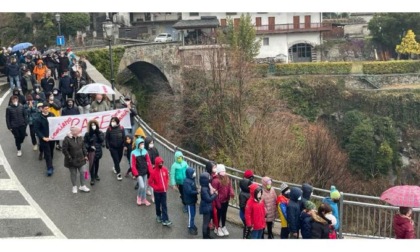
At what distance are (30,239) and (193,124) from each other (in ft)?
80.1

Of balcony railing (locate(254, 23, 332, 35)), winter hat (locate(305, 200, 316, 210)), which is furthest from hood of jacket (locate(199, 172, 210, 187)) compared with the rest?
balcony railing (locate(254, 23, 332, 35))

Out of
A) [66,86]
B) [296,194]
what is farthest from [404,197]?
[66,86]

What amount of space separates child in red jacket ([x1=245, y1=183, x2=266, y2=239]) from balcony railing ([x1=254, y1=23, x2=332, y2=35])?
160ft

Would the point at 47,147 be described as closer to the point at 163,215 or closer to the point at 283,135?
the point at 163,215

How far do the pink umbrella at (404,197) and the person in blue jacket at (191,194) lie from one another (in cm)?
317

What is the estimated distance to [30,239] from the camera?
9.08 m

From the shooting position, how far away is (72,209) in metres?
10.6

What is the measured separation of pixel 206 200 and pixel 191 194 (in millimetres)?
481

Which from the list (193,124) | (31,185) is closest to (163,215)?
(31,185)

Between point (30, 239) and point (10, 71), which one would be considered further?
point (10, 71)

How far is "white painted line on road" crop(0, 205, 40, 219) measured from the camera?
1014 cm

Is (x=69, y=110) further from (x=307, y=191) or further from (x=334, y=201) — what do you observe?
Answer: (x=334, y=201)

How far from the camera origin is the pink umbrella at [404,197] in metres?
8.48

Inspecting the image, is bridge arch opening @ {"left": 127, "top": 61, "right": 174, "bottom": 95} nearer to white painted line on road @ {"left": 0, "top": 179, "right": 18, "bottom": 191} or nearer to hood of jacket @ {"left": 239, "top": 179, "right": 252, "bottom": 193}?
white painted line on road @ {"left": 0, "top": 179, "right": 18, "bottom": 191}
